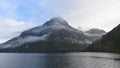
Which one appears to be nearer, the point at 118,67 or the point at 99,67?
the point at 118,67

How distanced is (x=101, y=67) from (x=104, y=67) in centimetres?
173

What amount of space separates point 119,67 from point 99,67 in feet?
40.0

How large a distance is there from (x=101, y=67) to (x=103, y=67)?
3.76ft

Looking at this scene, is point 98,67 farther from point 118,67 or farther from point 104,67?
point 118,67

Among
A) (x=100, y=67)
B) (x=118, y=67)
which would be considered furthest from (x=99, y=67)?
(x=118, y=67)

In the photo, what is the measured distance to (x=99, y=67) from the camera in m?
104

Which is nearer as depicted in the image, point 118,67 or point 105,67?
point 118,67

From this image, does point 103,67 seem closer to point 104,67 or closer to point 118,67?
point 104,67

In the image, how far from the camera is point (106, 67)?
335 feet

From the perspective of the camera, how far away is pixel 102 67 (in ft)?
339

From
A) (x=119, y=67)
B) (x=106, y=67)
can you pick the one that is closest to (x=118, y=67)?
(x=119, y=67)

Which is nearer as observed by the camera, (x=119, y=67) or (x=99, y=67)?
(x=119, y=67)

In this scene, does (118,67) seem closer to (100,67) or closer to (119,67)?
(119,67)

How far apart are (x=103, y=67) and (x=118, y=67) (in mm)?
9486
